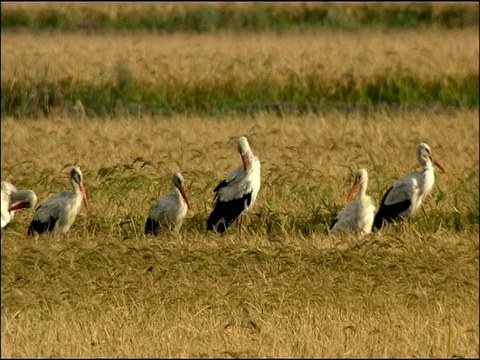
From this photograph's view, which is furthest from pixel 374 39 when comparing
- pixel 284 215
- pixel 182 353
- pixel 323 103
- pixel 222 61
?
pixel 182 353

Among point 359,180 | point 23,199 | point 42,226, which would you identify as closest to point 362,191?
point 359,180

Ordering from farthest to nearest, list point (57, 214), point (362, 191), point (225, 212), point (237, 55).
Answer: point (237, 55) → point (362, 191) → point (225, 212) → point (57, 214)

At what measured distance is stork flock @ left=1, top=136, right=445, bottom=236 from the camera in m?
10.1

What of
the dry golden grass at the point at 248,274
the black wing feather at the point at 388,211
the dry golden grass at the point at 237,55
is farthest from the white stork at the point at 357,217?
the dry golden grass at the point at 237,55

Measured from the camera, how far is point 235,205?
10.5 m

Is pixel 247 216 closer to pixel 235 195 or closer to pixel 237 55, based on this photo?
pixel 235 195

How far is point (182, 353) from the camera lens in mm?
6926

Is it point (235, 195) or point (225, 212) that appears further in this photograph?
point (235, 195)

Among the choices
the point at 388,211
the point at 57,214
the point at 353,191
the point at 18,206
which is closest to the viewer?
the point at 18,206

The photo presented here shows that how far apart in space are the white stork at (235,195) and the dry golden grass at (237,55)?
8959 mm

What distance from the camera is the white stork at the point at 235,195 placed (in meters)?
10.4

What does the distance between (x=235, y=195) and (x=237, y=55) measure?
12971 millimetres

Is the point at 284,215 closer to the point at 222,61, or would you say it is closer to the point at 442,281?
the point at 442,281

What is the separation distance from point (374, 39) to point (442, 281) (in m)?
20.1
